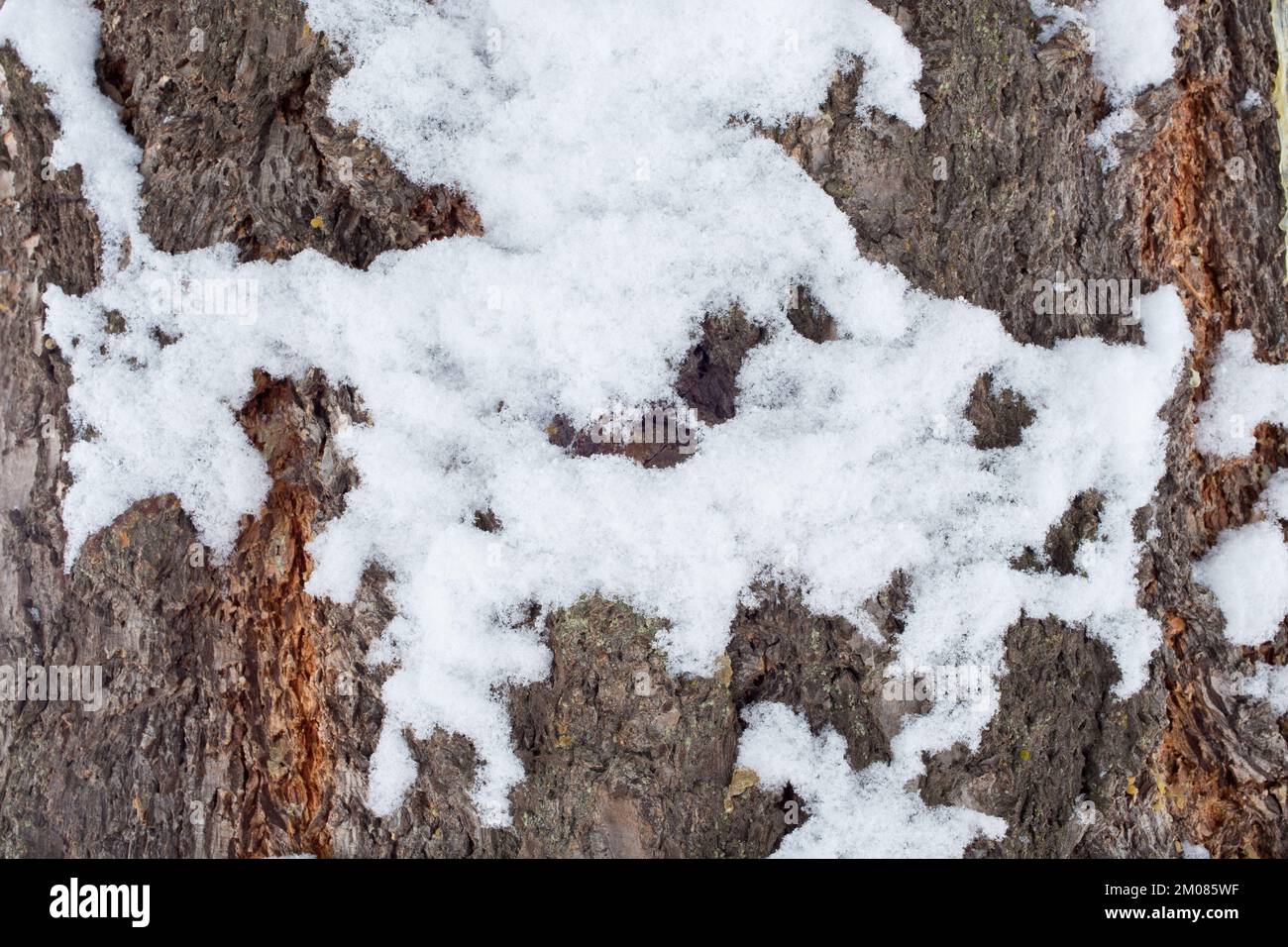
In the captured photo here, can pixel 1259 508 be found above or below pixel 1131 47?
below

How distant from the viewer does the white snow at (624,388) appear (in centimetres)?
159

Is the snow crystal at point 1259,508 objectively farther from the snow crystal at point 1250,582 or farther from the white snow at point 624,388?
the white snow at point 624,388

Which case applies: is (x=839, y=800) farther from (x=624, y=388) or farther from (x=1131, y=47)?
(x=1131, y=47)

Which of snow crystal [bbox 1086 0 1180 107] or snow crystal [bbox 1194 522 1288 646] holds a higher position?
snow crystal [bbox 1086 0 1180 107]

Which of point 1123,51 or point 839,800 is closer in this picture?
point 839,800

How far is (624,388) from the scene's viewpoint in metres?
1.62

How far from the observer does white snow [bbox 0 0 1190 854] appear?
159cm

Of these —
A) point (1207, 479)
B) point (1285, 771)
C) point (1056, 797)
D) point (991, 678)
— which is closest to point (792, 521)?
point (991, 678)

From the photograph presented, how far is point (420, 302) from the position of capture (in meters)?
1.65

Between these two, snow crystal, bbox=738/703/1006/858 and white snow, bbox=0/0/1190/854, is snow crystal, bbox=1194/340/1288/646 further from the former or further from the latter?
snow crystal, bbox=738/703/1006/858

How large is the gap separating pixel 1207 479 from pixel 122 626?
6.75 feet

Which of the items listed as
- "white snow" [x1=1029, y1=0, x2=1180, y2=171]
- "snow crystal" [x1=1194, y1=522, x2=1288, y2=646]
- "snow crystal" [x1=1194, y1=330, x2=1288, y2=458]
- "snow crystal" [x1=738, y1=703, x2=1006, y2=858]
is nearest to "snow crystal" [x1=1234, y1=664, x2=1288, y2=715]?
"snow crystal" [x1=1194, y1=522, x2=1288, y2=646]

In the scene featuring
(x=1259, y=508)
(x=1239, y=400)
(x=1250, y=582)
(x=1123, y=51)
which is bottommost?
(x=1250, y=582)

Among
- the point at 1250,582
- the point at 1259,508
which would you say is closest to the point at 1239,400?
the point at 1259,508
